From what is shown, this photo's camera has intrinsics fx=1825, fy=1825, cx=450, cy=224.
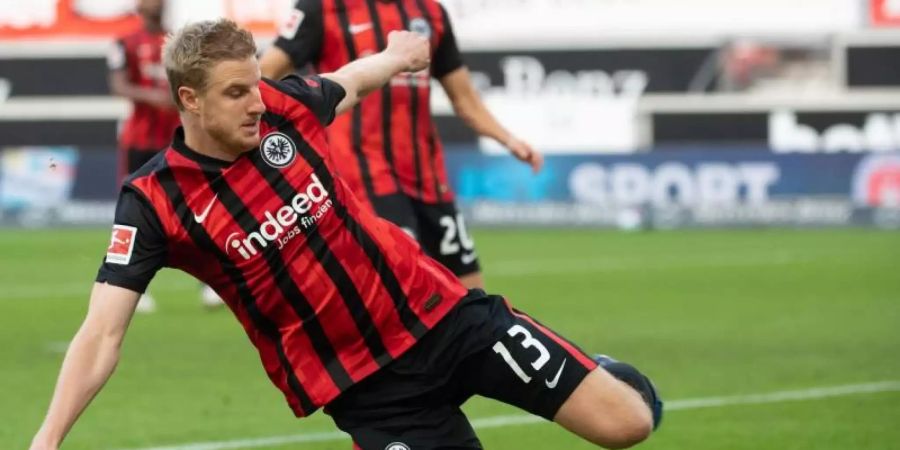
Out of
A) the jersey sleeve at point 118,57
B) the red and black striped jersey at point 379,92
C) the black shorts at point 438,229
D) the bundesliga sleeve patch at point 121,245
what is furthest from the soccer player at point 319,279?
the jersey sleeve at point 118,57

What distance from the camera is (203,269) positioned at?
5645mm

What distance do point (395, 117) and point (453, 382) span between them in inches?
131

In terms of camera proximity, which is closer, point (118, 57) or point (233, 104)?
point (233, 104)

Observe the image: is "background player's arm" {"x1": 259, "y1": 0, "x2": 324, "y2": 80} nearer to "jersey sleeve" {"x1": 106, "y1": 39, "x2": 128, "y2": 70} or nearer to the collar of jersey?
the collar of jersey

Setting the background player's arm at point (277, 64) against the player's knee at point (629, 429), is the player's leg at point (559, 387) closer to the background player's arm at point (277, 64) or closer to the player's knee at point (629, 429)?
the player's knee at point (629, 429)

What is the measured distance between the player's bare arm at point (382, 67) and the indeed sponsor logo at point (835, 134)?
2016cm

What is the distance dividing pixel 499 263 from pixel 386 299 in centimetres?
1257

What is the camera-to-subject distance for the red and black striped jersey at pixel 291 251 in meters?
5.46

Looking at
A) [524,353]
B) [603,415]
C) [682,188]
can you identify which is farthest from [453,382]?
[682,188]

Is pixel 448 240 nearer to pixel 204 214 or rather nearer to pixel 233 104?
pixel 204 214

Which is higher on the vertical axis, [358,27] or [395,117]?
[358,27]

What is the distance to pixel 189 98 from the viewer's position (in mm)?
5410

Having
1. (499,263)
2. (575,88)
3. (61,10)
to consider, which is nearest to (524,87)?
(575,88)

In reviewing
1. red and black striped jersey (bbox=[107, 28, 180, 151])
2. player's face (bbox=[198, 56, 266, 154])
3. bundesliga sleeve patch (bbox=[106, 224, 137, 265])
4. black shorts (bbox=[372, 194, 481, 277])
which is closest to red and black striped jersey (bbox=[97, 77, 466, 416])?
bundesliga sleeve patch (bbox=[106, 224, 137, 265])
